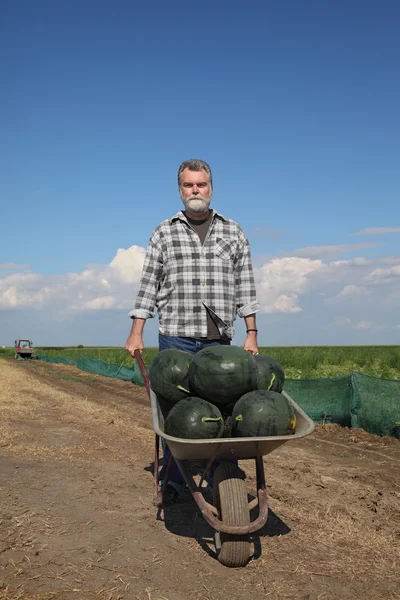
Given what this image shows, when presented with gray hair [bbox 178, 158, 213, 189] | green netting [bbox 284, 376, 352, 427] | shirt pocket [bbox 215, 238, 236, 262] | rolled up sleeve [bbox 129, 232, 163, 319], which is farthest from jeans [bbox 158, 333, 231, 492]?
green netting [bbox 284, 376, 352, 427]

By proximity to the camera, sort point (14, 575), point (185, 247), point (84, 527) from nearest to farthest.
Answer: point (14, 575), point (84, 527), point (185, 247)

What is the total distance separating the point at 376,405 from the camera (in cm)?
844

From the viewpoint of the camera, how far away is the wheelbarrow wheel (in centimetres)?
327

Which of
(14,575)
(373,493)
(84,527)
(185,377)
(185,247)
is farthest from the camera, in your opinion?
(373,493)

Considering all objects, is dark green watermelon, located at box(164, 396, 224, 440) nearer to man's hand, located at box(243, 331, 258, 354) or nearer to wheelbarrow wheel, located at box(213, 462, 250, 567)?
wheelbarrow wheel, located at box(213, 462, 250, 567)

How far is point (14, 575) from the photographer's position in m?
3.10

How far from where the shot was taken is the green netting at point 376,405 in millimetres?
8109

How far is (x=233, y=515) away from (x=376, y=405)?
580cm

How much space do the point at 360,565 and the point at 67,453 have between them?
397cm

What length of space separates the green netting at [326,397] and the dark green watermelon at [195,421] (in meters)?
6.04

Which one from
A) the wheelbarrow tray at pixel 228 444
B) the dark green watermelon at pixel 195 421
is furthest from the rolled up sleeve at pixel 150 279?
the dark green watermelon at pixel 195 421

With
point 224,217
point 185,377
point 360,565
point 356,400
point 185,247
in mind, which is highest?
point 224,217

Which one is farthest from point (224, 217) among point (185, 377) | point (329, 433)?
point (329, 433)

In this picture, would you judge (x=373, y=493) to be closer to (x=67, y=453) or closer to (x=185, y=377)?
(x=185, y=377)
